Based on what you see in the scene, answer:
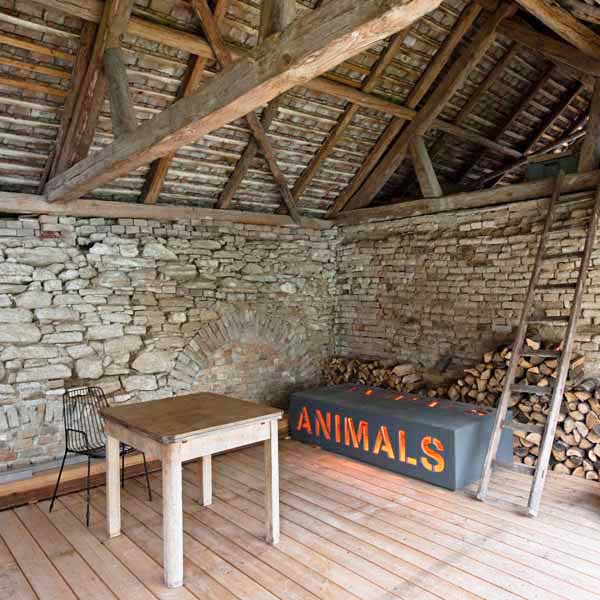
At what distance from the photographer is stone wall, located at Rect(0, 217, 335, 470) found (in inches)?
177

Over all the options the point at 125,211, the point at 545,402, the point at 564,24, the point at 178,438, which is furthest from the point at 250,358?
the point at 564,24

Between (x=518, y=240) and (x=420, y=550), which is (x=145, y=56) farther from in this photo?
(x=420, y=550)

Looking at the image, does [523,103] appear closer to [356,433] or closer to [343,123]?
[343,123]

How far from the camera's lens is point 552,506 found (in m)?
3.85

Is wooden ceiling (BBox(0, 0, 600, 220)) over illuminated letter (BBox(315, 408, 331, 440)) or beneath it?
over

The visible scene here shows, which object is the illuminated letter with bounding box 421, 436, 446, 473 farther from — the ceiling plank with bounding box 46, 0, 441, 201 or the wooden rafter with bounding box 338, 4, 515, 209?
the wooden rafter with bounding box 338, 4, 515, 209

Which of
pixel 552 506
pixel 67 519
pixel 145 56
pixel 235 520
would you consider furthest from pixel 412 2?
pixel 67 519

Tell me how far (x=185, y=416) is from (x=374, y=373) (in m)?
3.47

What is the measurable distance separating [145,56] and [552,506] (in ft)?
16.6

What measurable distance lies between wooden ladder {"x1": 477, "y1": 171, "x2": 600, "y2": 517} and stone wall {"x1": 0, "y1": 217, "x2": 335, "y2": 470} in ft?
10.00

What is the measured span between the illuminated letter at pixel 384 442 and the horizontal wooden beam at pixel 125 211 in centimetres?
307

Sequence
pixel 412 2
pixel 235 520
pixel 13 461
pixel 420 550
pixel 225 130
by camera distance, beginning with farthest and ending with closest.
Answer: pixel 225 130 → pixel 13 461 → pixel 235 520 → pixel 420 550 → pixel 412 2

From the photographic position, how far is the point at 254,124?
497 centimetres

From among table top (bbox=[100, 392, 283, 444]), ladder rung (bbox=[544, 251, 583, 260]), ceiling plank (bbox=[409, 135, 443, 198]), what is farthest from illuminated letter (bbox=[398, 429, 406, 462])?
ceiling plank (bbox=[409, 135, 443, 198])
